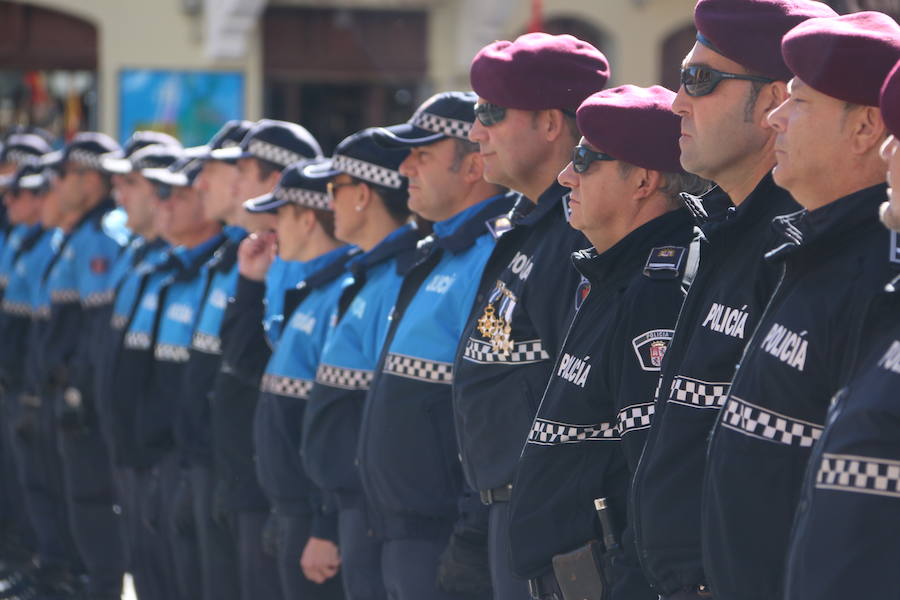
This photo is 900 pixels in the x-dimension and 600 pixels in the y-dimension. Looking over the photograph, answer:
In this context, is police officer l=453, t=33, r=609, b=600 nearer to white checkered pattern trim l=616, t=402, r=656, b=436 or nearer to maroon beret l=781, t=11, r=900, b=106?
white checkered pattern trim l=616, t=402, r=656, b=436

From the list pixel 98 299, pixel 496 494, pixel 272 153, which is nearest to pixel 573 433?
pixel 496 494

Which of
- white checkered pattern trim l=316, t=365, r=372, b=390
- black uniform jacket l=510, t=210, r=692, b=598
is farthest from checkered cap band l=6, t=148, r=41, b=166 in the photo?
black uniform jacket l=510, t=210, r=692, b=598

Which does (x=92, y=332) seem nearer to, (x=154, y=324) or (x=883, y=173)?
(x=154, y=324)

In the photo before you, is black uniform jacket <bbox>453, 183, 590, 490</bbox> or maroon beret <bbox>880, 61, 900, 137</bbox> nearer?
maroon beret <bbox>880, 61, 900, 137</bbox>

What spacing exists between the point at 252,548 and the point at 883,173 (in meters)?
3.80

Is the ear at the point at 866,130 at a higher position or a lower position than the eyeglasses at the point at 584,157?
higher

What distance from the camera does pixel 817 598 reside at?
241cm

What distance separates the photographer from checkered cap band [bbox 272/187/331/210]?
19.2 feet

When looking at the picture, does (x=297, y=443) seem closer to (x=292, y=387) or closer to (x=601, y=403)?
(x=292, y=387)

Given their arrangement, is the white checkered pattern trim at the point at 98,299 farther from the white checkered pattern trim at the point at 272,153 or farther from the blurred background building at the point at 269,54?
the blurred background building at the point at 269,54

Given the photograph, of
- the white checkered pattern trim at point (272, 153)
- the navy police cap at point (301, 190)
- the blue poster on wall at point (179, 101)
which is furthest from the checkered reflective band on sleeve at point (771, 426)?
the blue poster on wall at point (179, 101)

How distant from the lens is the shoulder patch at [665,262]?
11.4ft

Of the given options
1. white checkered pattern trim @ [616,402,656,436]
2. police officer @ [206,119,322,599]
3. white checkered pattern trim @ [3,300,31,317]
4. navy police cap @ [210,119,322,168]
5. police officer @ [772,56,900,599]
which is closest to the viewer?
police officer @ [772,56,900,599]

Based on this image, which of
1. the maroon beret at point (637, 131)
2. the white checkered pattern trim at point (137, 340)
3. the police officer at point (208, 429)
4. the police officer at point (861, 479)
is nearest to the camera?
the police officer at point (861, 479)
